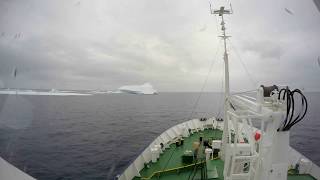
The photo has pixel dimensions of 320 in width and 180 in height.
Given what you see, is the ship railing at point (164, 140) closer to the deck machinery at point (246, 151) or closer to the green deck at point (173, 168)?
the deck machinery at point (246, 151)

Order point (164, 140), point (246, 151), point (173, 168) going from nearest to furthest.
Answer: point (246, 151)
point (173, 168)
point (164, 140)

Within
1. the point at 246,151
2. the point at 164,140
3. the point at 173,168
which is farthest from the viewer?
the point at 164,140

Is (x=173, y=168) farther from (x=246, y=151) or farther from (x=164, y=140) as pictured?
(x=164, y=140)

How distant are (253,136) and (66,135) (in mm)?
31380

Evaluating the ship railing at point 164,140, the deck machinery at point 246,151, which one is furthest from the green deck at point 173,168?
the ship railing at point 164,140

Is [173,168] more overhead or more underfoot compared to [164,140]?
more underfoot

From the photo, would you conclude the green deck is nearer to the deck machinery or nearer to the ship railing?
the deck machinery

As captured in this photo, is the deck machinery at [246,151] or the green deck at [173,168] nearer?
the deck machinery at [246,151]

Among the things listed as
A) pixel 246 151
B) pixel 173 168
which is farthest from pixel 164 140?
pixel 246 151

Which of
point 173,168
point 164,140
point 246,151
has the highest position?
point 246,151

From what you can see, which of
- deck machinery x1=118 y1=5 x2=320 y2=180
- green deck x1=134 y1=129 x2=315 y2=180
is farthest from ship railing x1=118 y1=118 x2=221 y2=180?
green deck x1=134 y1=129 x2=315 y2=180

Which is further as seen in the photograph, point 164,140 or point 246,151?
point 164,140

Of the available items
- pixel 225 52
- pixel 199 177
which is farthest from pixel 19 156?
pixel 225 52

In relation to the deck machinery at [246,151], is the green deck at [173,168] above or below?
below
